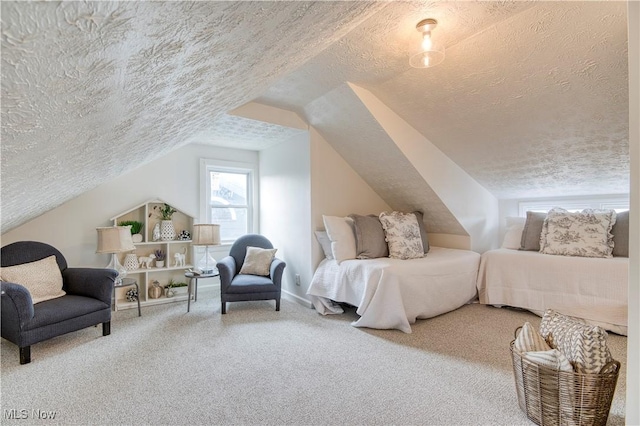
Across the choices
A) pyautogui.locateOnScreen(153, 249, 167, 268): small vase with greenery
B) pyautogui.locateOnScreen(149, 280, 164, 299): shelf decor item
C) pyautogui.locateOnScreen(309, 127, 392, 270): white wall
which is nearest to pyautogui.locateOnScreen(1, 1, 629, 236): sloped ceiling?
pyautogui.locateOnScreen(309, 127, 392, 270): white wall

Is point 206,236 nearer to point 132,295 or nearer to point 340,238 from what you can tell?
point 132,295

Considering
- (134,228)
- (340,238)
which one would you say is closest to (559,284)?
(340,238)

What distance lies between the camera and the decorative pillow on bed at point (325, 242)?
3.56 metres

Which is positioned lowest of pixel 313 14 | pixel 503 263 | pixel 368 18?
pixel 503 263

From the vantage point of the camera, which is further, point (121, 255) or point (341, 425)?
point (121, 255)

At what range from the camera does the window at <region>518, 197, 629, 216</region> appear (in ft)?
11.8

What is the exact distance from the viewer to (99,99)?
1044 mm

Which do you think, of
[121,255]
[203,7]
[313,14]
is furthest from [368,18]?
[121,255]

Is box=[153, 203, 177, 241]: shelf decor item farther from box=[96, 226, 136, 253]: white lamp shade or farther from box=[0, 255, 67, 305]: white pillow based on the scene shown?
box=[0, 255, 67, 305]: white pillow

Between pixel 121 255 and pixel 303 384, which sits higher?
pixel 121 255

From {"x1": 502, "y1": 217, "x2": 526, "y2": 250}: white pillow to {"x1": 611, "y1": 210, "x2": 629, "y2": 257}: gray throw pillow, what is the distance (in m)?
0.85

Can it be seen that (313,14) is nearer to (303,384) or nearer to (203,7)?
(203,7)

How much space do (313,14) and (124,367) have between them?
2548 mm

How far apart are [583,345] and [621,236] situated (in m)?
2.46
